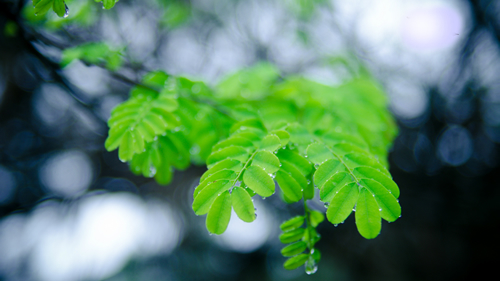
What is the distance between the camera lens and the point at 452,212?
5914mm

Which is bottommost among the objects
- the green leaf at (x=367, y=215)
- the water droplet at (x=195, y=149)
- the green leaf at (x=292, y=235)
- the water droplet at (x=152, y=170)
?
the water droplet at (x=195, y=149)

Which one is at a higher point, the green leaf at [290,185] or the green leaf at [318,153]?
the green leaf at [318,153]

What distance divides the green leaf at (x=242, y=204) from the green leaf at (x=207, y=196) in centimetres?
5

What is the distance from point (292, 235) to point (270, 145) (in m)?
0.46

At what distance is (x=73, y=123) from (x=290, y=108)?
5388mm

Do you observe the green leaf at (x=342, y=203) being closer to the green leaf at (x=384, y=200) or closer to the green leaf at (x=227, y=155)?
the green leaf at (x=384, y=200)

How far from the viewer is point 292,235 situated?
1.30 meters

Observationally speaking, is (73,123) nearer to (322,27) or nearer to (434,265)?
(322,27)

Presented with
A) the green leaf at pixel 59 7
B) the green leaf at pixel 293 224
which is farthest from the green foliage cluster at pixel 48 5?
the green leaf at pixel 293 224

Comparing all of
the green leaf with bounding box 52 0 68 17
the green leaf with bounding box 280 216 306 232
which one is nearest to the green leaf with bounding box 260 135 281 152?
the green leaf with bounding box 280 216 306 232

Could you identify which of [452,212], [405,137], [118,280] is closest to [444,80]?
[405,137]

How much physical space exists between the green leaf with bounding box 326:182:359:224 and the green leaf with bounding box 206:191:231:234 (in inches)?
16.1

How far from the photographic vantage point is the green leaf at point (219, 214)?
104cm

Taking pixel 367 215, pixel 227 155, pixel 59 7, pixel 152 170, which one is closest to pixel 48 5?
pixel 59 7
